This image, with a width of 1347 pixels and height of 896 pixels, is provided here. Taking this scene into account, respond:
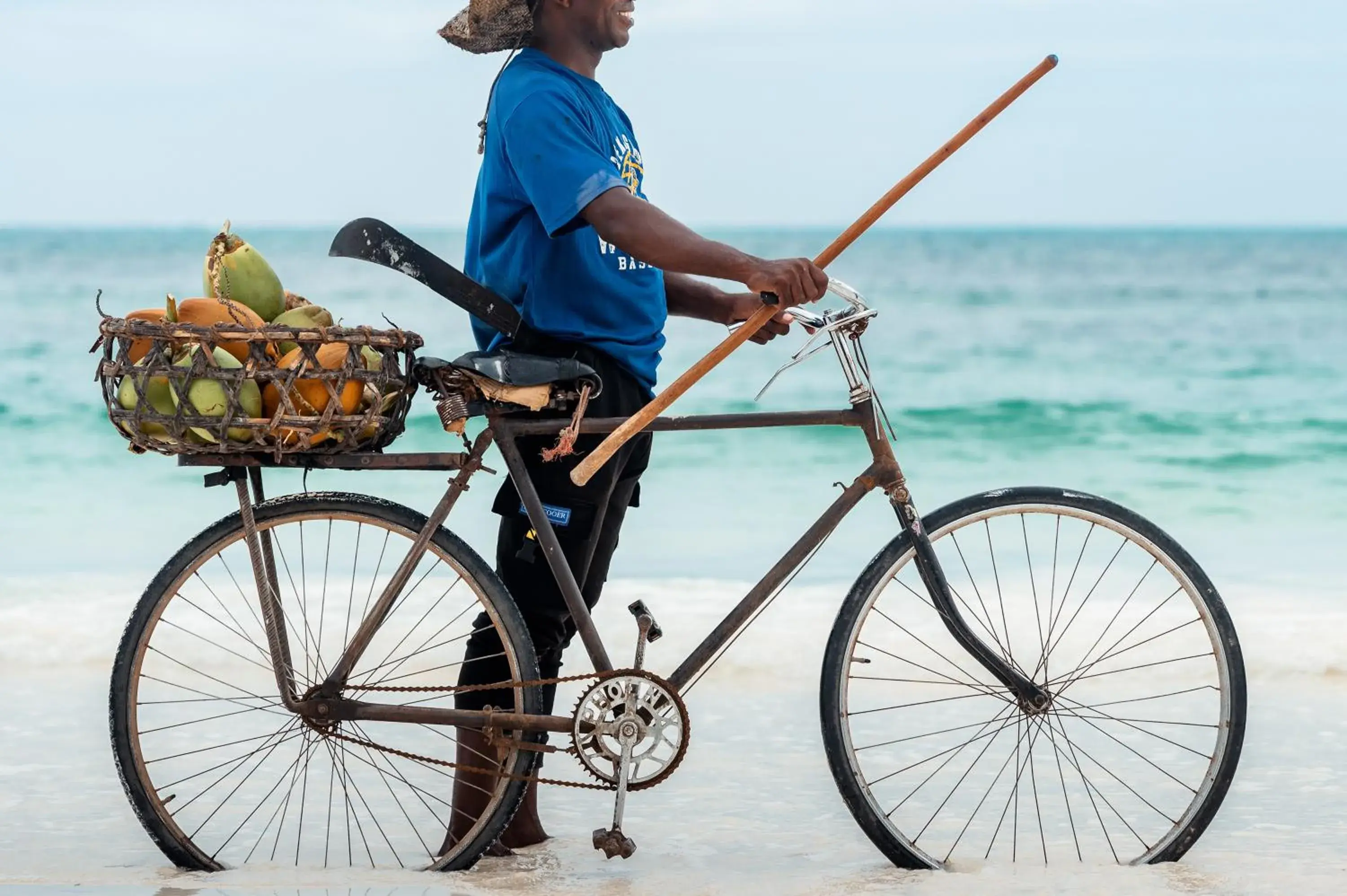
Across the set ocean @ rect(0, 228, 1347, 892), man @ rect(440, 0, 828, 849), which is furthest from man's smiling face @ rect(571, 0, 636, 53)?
ocean @ rect(0, 228, 1347, 892)

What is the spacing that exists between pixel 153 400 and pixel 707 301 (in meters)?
1.21

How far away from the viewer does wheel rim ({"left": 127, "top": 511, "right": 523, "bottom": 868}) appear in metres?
2.86

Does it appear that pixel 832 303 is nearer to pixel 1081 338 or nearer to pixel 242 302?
pixel 1081 338

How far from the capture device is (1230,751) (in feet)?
9.32

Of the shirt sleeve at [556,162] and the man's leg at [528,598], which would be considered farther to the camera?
the man's leg at [528,598]

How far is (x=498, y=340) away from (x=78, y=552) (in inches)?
231

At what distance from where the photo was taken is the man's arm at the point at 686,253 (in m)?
2.49

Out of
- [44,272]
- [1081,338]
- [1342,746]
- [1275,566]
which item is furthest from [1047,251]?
[1342,746]

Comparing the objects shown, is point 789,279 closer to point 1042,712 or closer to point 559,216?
point 559,216

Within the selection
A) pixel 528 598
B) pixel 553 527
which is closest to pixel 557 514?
pixel 553 527

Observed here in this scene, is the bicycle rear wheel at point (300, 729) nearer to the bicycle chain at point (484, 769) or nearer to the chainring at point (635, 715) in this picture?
the bicycle chain at point (484, 769)

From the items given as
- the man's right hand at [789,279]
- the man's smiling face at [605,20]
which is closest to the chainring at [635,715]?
the man's right hand at [789,279]

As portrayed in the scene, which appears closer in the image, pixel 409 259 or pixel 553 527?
pixel 409 259

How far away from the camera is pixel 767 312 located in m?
2.57
